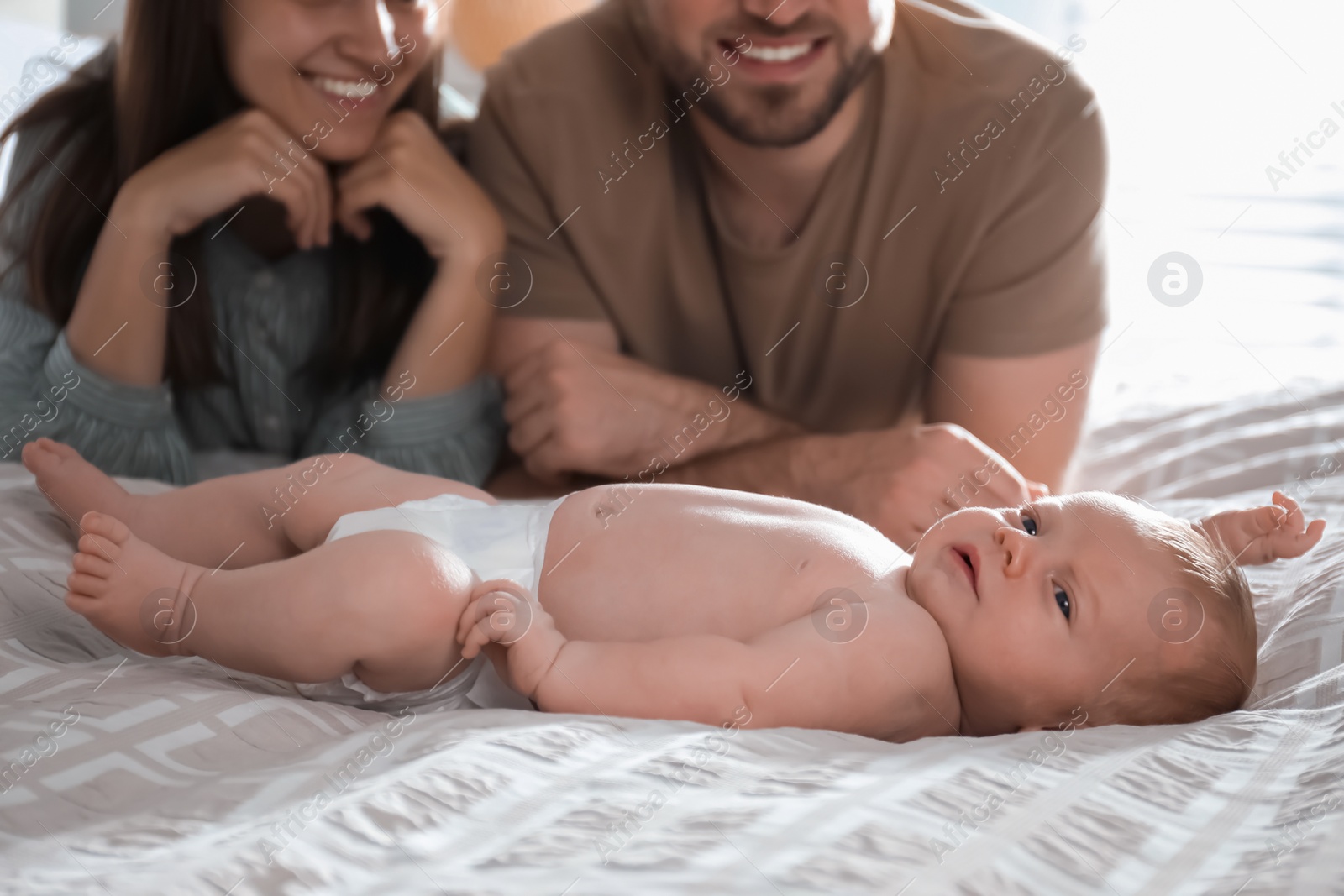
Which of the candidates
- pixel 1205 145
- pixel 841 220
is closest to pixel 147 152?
pixel 841 220

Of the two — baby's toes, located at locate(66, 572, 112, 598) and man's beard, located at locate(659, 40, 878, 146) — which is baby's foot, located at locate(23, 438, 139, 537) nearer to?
baby's toes, located at locate(66, 572, 112, 598)

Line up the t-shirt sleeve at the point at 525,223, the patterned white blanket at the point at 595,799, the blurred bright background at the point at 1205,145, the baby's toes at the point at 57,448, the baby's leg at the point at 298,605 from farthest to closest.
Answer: the blurred bright background at the point at 1205,145 → the t-shirt sleeve at the point at 525,223 → the baby's toes at the point at 57,448 → the baby's leg at the point at 298,605 → the patterned white blanket at the point at 595,799

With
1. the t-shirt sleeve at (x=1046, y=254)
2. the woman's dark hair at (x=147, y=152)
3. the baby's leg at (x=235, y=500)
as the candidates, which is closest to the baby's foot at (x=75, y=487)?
the baby's leg at (x=235, y=500)

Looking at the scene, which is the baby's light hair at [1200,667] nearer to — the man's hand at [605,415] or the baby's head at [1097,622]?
the baby's head at [1097,622]

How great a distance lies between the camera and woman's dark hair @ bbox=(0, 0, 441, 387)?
117 centimetres

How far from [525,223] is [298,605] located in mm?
750

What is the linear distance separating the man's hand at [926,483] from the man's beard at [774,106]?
0.40 meters

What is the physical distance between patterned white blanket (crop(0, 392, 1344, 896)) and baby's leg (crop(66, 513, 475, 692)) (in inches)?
1.2

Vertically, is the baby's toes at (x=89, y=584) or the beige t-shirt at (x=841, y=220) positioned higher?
the beige t-shirt at (x=841, y=220)

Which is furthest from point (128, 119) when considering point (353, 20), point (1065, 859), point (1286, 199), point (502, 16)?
point (1286, 199)

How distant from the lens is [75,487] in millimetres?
918

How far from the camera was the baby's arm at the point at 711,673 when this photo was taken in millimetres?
722

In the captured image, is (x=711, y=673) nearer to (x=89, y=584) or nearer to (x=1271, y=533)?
(x=89, y=584)

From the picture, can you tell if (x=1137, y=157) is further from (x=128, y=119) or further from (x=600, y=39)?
(x=128, y=119)
